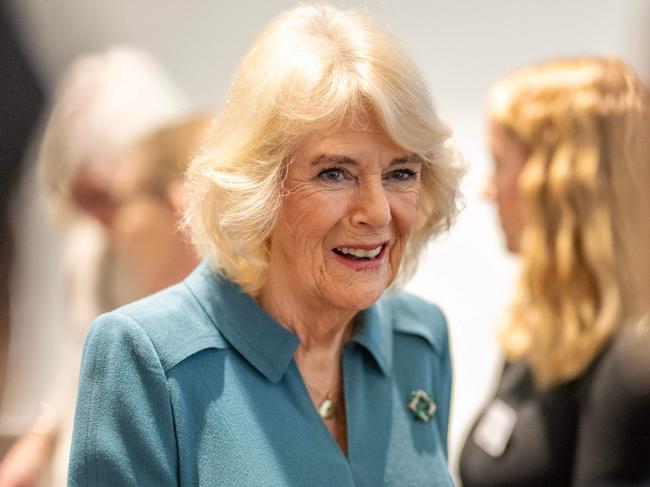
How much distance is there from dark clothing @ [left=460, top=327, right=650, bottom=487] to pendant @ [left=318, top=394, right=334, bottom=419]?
80 centimetres

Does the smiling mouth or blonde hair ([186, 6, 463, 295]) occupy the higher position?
blonde hair ([186, 6, 463, 295])

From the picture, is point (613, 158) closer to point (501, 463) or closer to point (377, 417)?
point (501, 463)

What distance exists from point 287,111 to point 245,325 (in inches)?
16.3

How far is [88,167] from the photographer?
334 centimetres

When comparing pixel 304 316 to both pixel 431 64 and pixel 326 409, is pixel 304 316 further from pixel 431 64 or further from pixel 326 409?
pixel 431 64

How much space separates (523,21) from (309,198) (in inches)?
113

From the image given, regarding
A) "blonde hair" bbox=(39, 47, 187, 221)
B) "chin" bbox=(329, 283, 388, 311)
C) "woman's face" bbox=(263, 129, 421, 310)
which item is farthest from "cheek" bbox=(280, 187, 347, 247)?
"blonde hair" bbox=(39, 47, 187, 221)

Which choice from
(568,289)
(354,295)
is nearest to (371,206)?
(354,295)

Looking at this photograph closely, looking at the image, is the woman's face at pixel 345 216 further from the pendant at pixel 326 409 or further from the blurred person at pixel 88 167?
the blurred person at pixel 88 167

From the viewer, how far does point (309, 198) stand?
1.72 m

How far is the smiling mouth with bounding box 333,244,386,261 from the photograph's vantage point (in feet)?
5.80

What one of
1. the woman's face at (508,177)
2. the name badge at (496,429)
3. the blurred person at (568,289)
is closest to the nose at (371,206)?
the blurred person at (568,289)

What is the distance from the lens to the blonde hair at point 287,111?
1667 millimetres

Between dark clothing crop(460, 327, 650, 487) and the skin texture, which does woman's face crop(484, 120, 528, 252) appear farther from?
the skin texture
